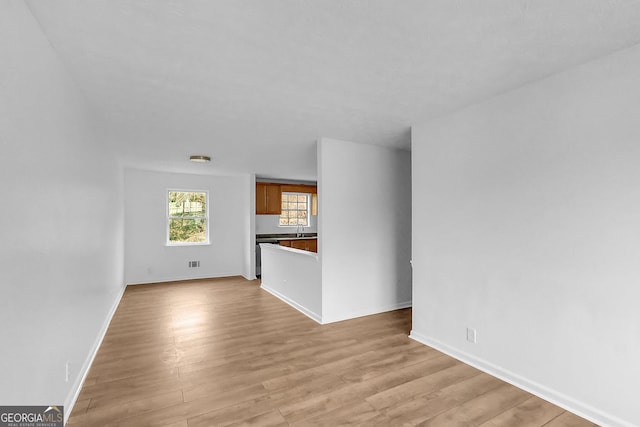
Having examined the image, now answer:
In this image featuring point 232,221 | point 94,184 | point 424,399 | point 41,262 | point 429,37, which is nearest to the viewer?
point 41,262

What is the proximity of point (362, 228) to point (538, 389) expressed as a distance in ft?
8.15

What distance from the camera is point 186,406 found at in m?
2.19

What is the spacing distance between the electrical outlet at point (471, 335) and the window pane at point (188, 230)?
597 centimetres

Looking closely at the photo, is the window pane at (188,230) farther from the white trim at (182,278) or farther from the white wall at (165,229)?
the white trim at (182,278)

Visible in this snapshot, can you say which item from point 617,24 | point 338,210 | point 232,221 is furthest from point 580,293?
point 232,221

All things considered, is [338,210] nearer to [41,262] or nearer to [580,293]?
[580,293]

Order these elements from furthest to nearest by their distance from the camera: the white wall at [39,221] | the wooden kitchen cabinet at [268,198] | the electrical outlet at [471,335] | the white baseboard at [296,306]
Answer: the wooden kitchen cabinet at [268,198]
the white baseboard at [296,306]
the electrical outlet at [471,335]
the white wall at [39,221]

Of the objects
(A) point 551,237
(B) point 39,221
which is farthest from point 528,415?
(B) point 39,221

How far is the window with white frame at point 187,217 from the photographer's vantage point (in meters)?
6.81

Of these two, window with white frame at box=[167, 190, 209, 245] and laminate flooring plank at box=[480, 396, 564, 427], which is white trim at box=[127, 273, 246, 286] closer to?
window with white frame at box=[167, 190, 209, 245]

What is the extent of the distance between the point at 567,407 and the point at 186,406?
9.03ft

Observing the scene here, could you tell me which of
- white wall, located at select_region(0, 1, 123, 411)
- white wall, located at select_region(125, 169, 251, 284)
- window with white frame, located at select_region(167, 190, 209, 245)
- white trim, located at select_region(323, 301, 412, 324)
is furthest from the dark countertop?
white wall, located at select_region(0, 1, 123, 411)

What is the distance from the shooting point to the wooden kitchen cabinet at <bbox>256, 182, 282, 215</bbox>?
7285 millimetres

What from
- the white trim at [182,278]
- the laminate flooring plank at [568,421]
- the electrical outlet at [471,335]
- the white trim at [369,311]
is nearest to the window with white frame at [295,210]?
the white trim at [182,278]
